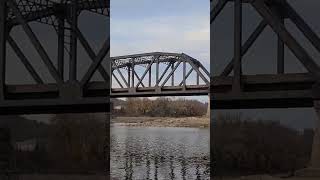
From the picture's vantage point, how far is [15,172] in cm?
728

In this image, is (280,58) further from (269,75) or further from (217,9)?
(217,9)

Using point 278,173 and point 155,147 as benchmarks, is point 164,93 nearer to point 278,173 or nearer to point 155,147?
point 155,147

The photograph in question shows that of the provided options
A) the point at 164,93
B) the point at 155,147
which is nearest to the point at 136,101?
the point at 155,147

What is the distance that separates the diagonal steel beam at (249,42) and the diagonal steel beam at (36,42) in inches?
94.4

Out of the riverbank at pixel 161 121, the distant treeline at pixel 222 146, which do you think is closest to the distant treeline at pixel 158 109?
the riverbank at pixel 161 121

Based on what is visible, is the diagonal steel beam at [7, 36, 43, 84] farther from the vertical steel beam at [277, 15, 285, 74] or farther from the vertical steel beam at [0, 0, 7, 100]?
the vertical steel beam at [277, 15, 285, 74]

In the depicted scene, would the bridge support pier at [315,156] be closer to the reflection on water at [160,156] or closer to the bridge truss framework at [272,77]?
the bridge truss framework at [272,77]

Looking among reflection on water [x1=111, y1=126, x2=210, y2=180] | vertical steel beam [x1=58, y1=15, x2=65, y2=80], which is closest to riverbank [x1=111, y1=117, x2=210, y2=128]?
reflection on water [x1=111, y1=126, x2=210, y2=180]

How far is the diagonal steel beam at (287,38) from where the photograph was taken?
629 centimetres

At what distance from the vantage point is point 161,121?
42.4ft

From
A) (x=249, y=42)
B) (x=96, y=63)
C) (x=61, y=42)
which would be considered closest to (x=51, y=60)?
(x=61, y=42)

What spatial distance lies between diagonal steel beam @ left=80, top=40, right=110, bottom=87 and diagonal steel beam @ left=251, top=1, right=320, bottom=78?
6.93 ft

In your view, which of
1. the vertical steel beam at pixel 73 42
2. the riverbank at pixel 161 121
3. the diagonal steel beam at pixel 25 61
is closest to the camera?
the vertical steel beam at pixel 73 42

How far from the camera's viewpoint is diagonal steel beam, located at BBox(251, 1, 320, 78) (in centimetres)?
629
